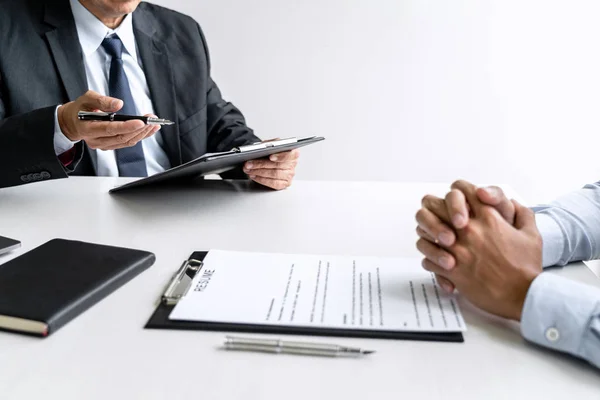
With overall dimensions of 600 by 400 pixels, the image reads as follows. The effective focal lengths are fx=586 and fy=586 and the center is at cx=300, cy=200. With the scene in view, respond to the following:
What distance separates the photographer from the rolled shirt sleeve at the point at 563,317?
2.02 feet

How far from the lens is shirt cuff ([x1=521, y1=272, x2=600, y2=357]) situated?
626 millimetres

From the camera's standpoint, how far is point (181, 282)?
0.78m

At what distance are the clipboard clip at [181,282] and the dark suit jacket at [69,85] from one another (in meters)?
0.54

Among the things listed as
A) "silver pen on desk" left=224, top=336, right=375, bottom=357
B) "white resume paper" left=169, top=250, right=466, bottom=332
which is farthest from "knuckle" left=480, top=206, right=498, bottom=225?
"silver pen on desk" left=224, top=336, right=375, bottom=357

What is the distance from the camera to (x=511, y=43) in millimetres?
2547

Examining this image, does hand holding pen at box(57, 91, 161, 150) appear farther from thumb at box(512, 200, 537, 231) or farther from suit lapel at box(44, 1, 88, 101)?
thumb at box(512, 200, 537, 231)

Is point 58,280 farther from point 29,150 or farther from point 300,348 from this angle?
point 29,150

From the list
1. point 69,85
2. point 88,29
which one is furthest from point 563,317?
point 88,29

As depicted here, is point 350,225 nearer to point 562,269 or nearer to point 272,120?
point 562,269

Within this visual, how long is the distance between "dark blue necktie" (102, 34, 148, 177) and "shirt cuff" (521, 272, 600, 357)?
47.8 inches

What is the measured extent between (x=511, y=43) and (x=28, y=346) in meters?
2.41

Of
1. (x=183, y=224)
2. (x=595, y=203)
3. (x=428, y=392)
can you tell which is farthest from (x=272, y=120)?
(x=428, y=392)

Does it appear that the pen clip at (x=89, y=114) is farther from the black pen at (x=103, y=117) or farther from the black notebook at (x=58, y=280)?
the black notebook at (x=58, y=280)

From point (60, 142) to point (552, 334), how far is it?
1031 mm
